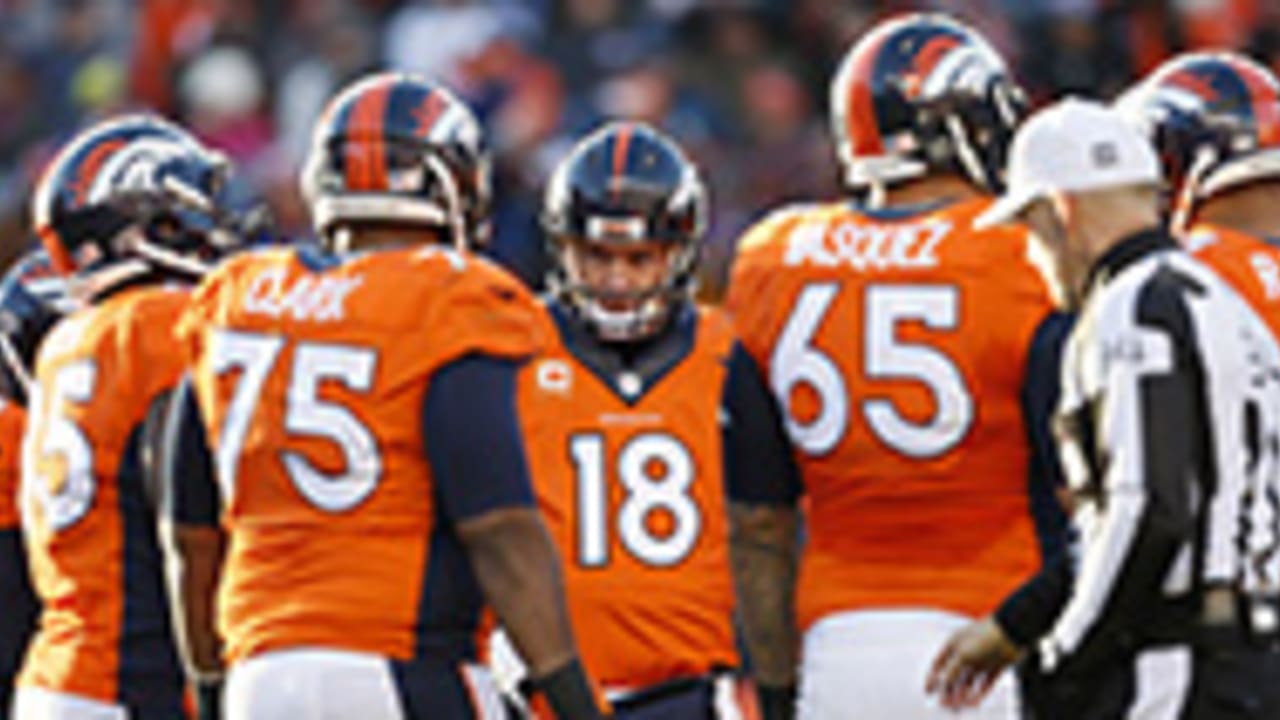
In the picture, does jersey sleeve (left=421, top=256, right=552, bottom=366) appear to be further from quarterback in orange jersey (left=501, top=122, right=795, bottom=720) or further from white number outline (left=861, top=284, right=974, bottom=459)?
white number outline (left=861, top=284, right=974, bottom=459)

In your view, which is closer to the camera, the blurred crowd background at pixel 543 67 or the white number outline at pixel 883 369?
the white number outline at pixel 883 369

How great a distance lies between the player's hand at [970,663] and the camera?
6121mm

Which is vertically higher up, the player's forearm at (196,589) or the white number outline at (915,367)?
the white number outline at (915,367)

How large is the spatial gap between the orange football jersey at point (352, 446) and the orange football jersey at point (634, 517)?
3.16 feet

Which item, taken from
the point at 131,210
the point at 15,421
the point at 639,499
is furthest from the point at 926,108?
the point at 15,421

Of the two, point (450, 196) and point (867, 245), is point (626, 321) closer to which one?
point (867, 245)

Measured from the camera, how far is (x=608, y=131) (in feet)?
23.4

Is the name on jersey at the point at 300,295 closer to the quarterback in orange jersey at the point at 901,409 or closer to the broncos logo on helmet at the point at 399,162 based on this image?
the broncos logo on helmet at the point at 399,162

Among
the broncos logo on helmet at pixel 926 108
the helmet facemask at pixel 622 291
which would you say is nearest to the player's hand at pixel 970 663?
the helmet facemask at pixel 622 291

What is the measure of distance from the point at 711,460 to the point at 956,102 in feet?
3.55

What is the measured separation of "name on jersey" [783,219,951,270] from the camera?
267 inches

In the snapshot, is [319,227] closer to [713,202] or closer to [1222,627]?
[1222,627]

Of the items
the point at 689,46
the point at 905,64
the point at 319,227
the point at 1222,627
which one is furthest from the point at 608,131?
the point at 689,46

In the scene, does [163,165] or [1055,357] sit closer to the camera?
[1055,357]
